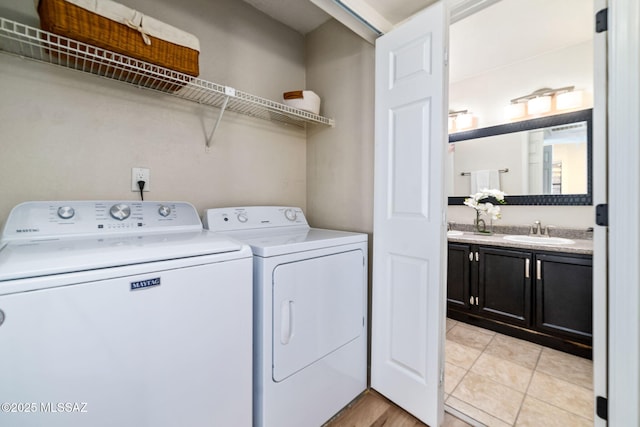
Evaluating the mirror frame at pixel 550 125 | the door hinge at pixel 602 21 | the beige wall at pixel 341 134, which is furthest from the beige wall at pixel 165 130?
the mirror frame at pixel 550 125

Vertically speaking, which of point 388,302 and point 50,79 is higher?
point 50,79

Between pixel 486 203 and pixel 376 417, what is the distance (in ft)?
7.48

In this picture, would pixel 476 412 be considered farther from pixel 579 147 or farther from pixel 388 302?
pixel 579 147

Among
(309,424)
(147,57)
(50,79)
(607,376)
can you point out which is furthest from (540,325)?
(50,79)

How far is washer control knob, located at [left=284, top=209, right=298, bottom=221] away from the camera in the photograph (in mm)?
1903

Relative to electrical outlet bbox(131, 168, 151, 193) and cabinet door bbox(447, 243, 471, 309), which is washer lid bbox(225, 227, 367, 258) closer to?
electrical outlet bbox(131, 168, 151, 193)

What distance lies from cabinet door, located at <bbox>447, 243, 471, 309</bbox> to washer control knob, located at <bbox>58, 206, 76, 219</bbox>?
110 inches

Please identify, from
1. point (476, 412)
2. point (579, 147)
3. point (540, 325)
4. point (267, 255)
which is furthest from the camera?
point (579, 147)

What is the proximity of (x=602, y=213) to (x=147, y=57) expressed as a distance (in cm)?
197

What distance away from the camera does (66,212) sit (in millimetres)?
1134

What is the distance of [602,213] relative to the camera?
980 millimetres

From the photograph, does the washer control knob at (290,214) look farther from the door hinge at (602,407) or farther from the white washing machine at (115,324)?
the door hinge at (602,407)

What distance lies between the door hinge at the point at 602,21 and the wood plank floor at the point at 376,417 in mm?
1905

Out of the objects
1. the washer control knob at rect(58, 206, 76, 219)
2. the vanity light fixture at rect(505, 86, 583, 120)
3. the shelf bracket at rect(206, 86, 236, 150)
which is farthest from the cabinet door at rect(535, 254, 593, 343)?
the washer control knob at rect(58, 206, 76, 219)
